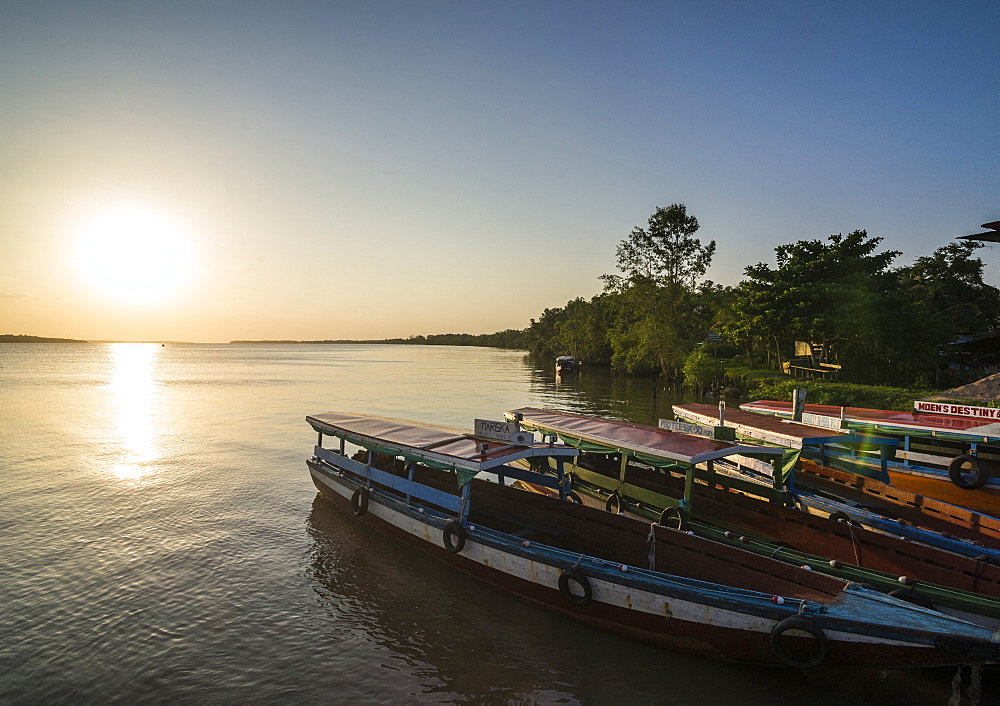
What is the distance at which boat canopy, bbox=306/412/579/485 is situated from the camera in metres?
11.0

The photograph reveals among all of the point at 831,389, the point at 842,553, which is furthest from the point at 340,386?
the point at 842,553

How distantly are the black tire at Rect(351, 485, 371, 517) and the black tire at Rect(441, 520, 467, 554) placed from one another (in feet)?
11.4

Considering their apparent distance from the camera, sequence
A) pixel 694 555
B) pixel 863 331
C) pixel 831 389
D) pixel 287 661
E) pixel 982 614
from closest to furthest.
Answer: pixel 982 614 < pixel 287 661 < pixel 694 555 < pixel 831 389 < pixel 863 331

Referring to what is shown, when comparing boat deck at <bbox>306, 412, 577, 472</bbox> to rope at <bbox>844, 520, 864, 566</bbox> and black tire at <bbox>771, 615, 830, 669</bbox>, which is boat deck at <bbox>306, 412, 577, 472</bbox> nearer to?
black tire at <bbox>771, 615, 830, 669</bbox>

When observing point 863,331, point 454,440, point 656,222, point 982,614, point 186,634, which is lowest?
point 186,634

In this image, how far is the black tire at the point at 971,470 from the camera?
13.7 m

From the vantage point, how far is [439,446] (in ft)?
39.8

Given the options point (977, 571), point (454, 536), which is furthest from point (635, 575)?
point (977, 571)

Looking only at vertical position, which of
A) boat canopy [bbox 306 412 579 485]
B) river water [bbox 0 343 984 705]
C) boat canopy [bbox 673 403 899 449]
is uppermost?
boat canopy [bbox 673 403 899 449]

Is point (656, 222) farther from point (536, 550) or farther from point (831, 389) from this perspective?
point (536, 550)

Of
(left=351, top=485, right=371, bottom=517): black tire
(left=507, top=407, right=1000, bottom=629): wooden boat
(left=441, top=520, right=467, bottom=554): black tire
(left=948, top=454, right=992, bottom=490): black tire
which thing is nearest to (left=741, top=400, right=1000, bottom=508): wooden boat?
(left=948, top=454, right=992, bottom=490): black tire

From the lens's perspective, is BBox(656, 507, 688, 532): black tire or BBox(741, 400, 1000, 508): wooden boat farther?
BBox(741, 400, 1000, 508): wooden boat

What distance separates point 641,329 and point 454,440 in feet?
176

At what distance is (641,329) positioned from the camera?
62.9 metres
